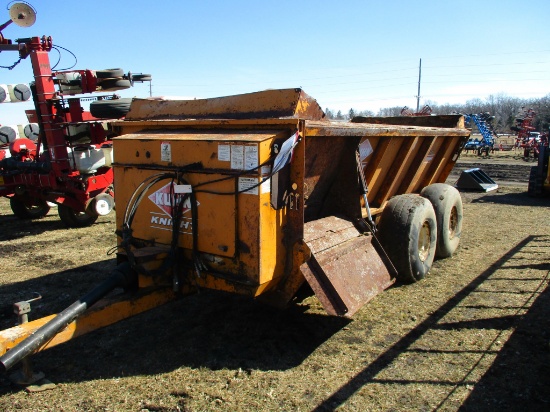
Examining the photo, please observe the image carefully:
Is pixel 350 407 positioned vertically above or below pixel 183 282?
below

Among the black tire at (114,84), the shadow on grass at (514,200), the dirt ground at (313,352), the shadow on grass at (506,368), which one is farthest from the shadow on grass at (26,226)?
the shadow on grass at (514,200)

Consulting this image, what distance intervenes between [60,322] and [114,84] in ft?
21.8

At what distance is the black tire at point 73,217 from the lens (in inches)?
334

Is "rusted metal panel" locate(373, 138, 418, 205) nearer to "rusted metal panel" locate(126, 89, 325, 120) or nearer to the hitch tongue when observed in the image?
"rusted metal panel" locate(126, 89, 325, 120)

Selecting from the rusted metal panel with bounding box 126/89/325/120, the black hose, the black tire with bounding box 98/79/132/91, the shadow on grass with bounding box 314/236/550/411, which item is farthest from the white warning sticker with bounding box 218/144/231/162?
the black tire with bounding box 98/79/132/91

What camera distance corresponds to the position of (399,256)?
4891 millimetres

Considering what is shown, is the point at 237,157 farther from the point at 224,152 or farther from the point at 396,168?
the point at 396,168

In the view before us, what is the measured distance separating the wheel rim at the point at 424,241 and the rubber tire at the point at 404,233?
0.63 feet

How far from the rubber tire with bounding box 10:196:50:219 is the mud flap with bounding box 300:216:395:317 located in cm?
713

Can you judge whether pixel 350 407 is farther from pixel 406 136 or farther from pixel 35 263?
pixel 35 263

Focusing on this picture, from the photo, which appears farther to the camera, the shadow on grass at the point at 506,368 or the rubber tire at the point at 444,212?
the rubber tire at the point at 444,212

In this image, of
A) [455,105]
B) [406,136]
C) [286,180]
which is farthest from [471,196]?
[455,105]

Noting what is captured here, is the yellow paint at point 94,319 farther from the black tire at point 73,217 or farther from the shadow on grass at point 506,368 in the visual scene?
the black tire at point 73,217

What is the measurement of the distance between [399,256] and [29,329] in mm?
3450
